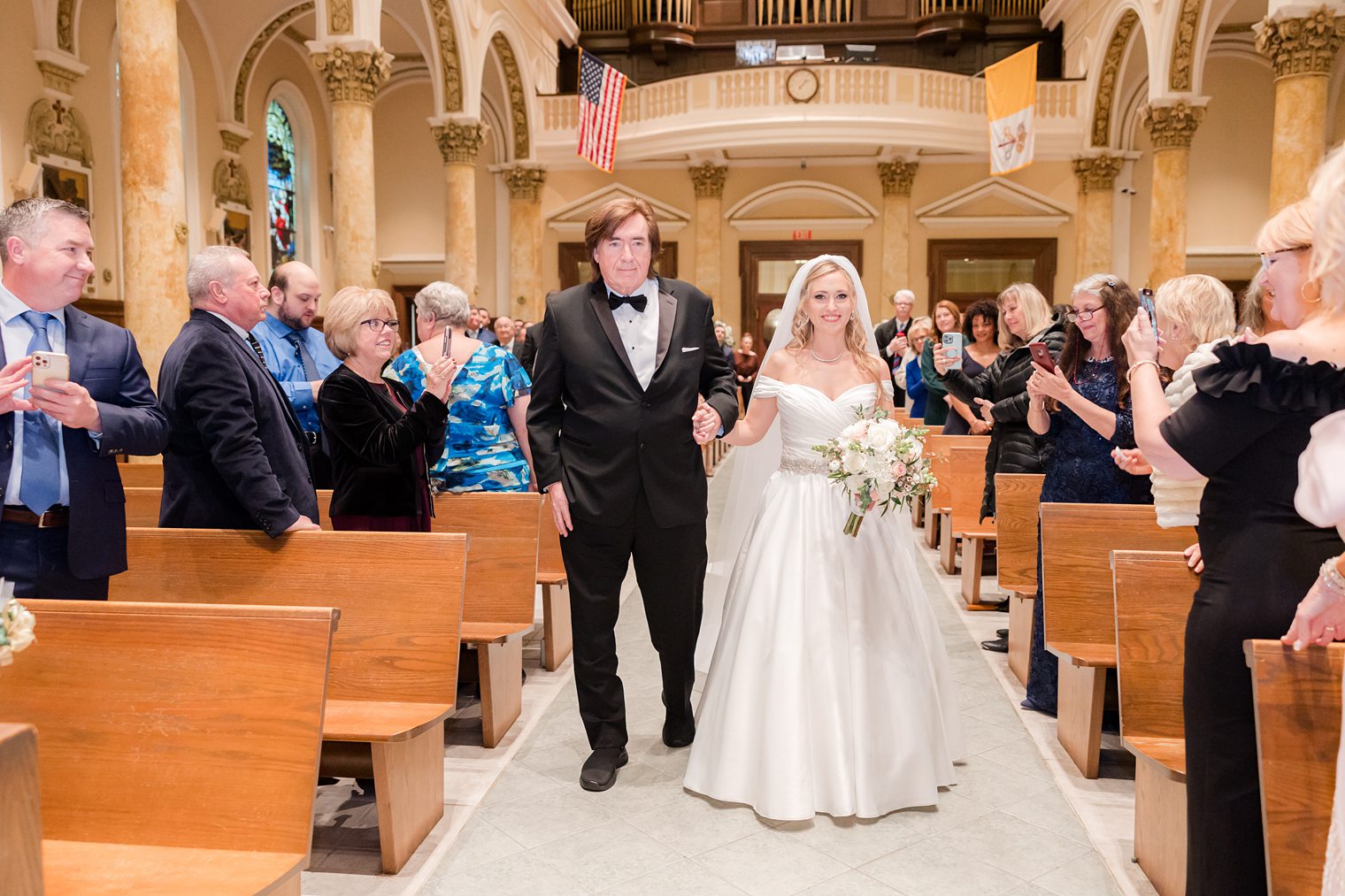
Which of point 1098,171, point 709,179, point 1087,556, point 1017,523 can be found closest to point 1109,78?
point 1098,171

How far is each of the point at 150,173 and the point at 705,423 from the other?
537 centimetres

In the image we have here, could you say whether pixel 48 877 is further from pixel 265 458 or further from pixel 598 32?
pixel 598 32

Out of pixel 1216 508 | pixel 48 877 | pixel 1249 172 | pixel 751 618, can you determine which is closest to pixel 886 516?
pixel 751 618

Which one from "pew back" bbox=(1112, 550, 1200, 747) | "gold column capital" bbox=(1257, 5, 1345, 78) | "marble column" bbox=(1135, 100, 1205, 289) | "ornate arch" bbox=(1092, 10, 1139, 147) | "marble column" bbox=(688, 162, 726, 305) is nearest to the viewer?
"pew back" bbox=(1112, 550, 1200, 747)

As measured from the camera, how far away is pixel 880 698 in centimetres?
325

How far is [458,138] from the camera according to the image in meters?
14.2

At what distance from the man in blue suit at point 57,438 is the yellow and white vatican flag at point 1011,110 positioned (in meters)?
13.6

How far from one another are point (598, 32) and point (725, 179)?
3998 mm

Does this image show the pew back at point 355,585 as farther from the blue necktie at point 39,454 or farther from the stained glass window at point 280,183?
the stained glass window at point 280,183

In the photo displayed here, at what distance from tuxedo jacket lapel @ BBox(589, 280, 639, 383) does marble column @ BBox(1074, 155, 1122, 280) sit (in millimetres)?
15653

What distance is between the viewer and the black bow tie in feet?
11.0

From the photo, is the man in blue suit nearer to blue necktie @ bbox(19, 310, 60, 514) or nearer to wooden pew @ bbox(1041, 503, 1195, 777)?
blue necktie @ bbox(19, 310, 60, 514)

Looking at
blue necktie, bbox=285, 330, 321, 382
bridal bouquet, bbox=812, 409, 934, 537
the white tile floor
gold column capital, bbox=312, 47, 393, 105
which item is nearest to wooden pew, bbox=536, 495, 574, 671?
the white tile floor

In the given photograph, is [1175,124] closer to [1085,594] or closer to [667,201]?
[667,201]
